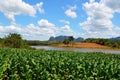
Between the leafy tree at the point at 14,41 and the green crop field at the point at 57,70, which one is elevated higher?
the leafy tree at the point at 14,41

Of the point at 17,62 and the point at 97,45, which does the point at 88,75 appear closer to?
the point at 17,62

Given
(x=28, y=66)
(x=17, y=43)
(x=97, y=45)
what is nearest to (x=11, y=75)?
(x=28, y=66)

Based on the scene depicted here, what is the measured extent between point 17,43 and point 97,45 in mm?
92008

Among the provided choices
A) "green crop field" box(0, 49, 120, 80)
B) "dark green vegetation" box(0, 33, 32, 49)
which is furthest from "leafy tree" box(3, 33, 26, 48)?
"green crop field" box(0, 49, 120, 80)

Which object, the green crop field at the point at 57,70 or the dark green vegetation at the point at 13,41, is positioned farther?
the dark green vegetation at the point at 13,41

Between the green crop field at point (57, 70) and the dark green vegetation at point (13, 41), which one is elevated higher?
the dark green vegetation at point (13, 41)

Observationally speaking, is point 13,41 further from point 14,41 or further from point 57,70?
point 57,70

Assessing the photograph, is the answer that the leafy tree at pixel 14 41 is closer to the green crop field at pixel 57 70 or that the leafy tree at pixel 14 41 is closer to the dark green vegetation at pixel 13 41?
the dark green vegetation at pixel 13 41

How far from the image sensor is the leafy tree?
78.4 metres

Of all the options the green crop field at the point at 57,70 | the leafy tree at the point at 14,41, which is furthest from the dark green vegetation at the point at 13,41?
the green crop field at the point at 57,70

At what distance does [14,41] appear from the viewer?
7838cm

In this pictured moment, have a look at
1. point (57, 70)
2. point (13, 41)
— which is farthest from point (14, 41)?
point (57, 70)

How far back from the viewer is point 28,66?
60.3 feet

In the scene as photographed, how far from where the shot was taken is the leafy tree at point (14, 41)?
7844cm
